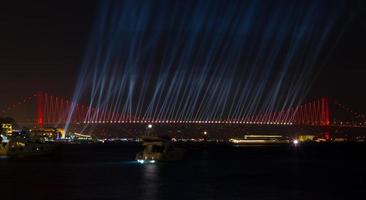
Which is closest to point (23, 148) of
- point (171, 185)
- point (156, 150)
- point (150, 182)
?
point (156, 150)

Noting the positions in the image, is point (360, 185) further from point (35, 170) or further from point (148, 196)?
point (35, 170)

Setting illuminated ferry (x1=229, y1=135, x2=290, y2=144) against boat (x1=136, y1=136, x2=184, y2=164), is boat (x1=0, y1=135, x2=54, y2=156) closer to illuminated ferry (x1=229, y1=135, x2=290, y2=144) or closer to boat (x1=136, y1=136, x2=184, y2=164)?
boat (x1=136, y1=136, x2=184, y2=164)

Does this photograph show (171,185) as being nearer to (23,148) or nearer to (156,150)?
(156,150)

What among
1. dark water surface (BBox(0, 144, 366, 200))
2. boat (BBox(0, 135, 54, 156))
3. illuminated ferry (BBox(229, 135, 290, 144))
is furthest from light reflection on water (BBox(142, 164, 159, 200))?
illuminated ferry (BBox(229, 135, 290, 144))

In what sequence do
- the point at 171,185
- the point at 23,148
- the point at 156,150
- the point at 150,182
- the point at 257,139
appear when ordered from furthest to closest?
A: the point at 257,139, the point at 23,148, the point at 156,150, the point at 150,182, the point at 171,185

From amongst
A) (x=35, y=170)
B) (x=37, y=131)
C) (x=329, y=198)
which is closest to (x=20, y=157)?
(x=35, y=170)

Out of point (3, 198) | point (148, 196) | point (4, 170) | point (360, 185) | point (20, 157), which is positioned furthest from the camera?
point (20, 157)
